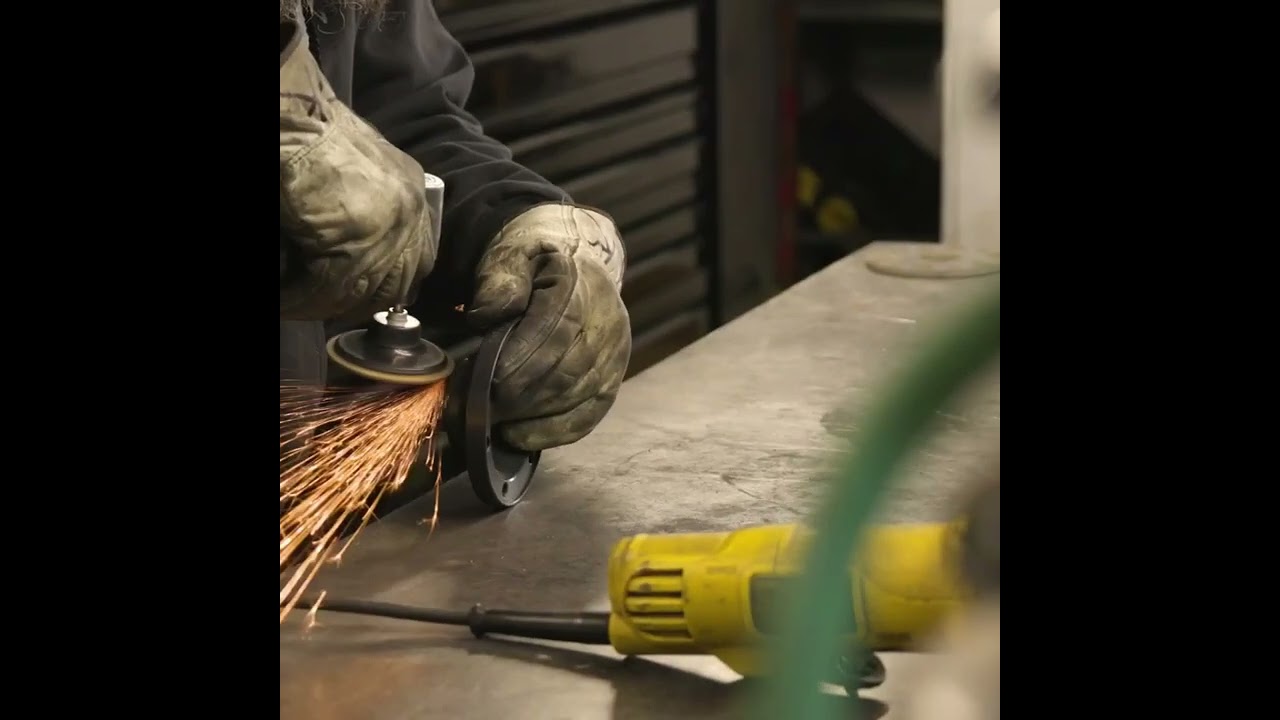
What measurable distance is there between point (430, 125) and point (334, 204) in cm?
48

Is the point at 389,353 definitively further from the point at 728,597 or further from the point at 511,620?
the point at 728,597

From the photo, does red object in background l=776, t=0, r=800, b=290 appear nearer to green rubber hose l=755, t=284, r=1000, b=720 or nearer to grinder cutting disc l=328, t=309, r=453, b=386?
grinder cutting disc l=328, t=309, r=453, b=386

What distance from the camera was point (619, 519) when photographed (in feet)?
4.30

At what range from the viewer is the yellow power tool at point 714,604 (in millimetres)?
900

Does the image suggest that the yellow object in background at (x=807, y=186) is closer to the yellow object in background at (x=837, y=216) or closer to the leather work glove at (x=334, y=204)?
the yellow object in background at (x=837, y=216)

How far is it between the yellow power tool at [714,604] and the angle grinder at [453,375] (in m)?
0.23

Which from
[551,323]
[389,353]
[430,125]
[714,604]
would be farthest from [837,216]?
[714,604]

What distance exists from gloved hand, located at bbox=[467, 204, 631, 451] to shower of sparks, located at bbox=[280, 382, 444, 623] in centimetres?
8

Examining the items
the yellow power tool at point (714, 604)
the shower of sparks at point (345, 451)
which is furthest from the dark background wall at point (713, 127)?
the yellow power tool at point (714, 604)

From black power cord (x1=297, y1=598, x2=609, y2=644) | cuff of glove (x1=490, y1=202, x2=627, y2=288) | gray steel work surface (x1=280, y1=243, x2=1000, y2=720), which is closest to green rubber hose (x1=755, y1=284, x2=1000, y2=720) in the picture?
gray steel work surface (x1=280, y1=243, x2=1000, y2=720)

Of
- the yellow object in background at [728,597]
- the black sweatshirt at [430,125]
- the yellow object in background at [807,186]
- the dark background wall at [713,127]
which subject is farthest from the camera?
the yellow object in background at [807,186]
